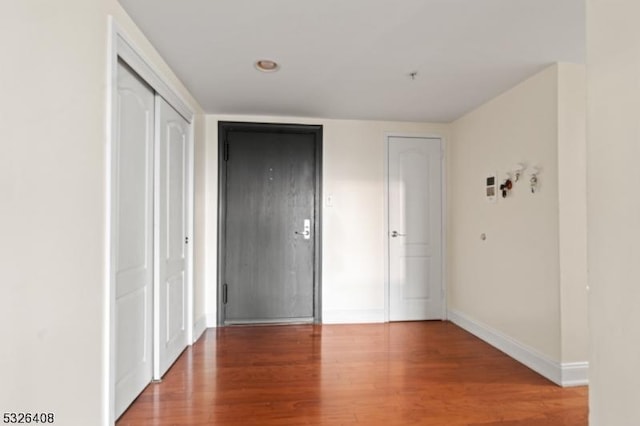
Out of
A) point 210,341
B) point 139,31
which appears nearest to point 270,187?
point 210,341

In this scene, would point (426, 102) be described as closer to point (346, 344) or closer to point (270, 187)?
point (270, 187)

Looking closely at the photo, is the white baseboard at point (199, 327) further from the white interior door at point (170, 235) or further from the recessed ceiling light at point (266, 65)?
the recessed ceiling light at point (266, 65)

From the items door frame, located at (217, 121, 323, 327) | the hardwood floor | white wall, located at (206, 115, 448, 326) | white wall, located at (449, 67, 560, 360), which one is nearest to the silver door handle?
door frame, located at (217, 121, 323, 327)

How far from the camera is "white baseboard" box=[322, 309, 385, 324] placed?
377 cm

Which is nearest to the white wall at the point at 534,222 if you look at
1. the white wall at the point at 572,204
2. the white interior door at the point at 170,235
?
the white wall at the point at 572,204

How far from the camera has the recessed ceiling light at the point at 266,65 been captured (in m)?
2.40

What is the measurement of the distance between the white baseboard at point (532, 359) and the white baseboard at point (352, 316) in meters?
0.92

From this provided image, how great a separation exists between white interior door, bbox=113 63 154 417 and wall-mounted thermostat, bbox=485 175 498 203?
9.42 ft

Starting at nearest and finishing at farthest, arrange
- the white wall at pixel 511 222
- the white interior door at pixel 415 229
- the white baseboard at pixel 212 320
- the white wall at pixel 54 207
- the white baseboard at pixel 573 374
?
1. the white wall at pixel 54 207
2. the white baseboard at pixel 573 374
3. the white wall at pixel 511 222
4. the white baseboard at pixel 212 320
5. the white interior door at pixel 415 229

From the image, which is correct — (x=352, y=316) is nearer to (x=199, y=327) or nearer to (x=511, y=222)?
(x=199, y=327)

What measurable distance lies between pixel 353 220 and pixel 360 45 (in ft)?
6.67

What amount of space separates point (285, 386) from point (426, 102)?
2.71 m

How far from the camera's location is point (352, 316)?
3801 millimetres

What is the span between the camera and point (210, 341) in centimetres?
321
